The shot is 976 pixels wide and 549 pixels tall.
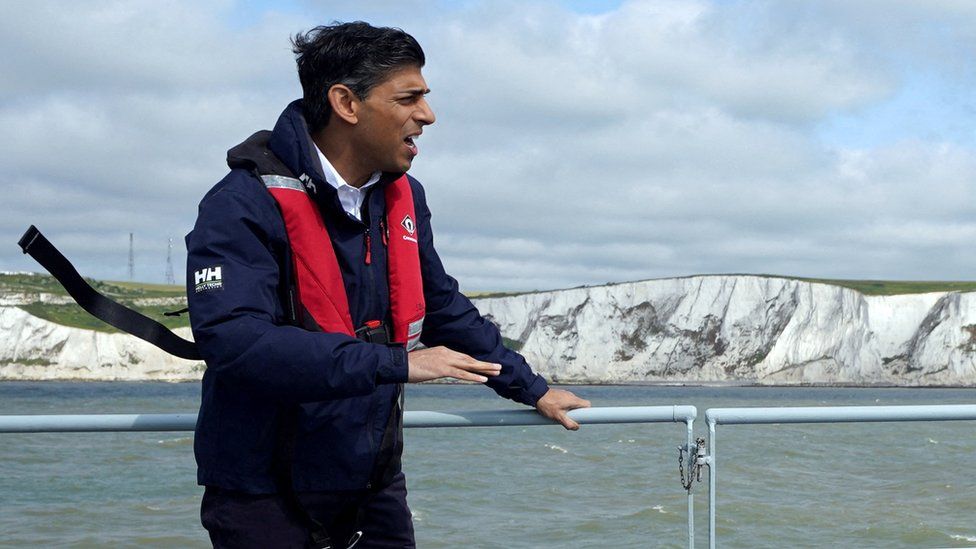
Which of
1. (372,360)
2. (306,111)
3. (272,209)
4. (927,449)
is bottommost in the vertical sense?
(927,449)

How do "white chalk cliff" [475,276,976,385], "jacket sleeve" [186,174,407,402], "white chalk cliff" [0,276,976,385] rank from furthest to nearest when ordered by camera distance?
1. "white chalk cliff" [0,276,976,385]
2. "white chalk cliff" [475,276,976,385]
3. "jacket sleeve" [186,174,407,402]

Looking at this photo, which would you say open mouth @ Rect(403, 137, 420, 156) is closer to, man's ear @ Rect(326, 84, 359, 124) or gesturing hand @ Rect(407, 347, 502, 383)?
man's ear @ Rect(326, 84, 359, 124)

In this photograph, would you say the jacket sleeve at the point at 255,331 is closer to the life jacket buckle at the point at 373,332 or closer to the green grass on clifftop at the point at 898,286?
the life jacket buckle at the point at 373,332

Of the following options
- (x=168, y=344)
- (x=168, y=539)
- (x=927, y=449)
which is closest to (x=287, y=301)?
(x=168, y=344)

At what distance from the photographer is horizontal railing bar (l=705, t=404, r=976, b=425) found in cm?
285

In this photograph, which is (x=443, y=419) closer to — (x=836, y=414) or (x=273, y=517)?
(x=273, y=517)

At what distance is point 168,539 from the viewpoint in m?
9.94

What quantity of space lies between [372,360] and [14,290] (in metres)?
103

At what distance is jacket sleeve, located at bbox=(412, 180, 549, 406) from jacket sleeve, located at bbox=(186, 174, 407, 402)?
1.84ft

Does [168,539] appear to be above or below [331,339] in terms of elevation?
below

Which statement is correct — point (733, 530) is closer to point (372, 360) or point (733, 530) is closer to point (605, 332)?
point (372, 360)

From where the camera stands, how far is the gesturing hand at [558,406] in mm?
2781

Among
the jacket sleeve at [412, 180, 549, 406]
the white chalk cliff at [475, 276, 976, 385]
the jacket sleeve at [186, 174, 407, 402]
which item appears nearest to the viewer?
the jacket sleeve at [186, 174, 407, 402]

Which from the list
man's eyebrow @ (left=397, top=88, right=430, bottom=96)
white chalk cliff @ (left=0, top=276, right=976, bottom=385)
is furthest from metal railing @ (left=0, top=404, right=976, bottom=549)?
white chalk cliff @ (left=0, top=276, right=976, bottom=385)
